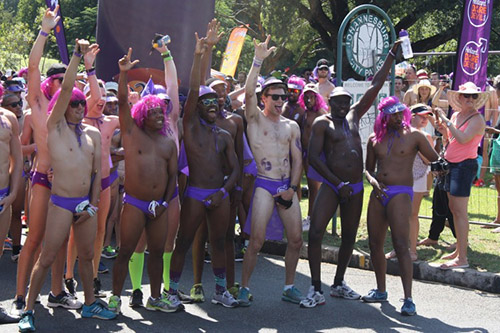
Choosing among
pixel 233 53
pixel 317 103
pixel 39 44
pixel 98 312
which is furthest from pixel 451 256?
pixel 233 53

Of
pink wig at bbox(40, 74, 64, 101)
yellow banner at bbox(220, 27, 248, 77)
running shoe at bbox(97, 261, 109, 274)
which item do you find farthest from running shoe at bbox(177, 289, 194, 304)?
yellow banner at bbox(220, 27, 248, 77)

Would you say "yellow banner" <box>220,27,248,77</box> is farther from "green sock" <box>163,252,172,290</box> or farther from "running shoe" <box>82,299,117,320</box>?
"running shoe" <box>82,299,117,320</box>

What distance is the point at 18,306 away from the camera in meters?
6.68

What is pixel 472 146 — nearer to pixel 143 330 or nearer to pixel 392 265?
pixel 392 265

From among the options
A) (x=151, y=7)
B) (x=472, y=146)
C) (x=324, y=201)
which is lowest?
(x=324, y=201)

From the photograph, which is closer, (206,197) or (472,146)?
(206,197)

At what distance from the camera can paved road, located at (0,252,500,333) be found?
22.0 feet

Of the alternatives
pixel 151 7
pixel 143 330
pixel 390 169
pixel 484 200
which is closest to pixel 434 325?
pixel 390 169

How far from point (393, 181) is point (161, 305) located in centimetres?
259

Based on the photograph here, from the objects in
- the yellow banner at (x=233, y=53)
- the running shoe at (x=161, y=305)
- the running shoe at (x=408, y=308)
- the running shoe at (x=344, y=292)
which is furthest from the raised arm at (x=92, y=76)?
the yellow banner at (x=233, y=53)

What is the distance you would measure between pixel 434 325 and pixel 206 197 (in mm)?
2411

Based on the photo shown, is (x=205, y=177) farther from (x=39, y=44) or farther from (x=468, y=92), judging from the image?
(x=468, y=92)

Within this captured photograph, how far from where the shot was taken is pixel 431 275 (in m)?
8.77

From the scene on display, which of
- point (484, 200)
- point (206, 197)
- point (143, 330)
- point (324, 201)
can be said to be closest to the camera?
point (143, 330)
